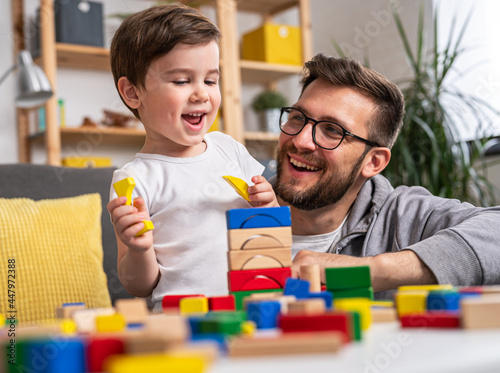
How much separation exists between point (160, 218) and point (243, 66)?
2940 mm

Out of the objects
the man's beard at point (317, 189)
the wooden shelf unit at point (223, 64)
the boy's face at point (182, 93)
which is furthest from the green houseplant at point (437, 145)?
the boy's face at point (182, 93)

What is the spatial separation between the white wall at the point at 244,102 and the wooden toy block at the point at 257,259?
9.84 feet

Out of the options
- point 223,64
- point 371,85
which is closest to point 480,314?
point 371,85

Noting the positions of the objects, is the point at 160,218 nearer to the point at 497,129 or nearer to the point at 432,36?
the point at 497,129

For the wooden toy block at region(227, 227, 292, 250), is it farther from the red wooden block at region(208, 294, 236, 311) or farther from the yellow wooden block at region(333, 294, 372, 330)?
the yellow wooden block at region(333, 294, 372, 330)

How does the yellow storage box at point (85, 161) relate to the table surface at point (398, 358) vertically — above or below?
above

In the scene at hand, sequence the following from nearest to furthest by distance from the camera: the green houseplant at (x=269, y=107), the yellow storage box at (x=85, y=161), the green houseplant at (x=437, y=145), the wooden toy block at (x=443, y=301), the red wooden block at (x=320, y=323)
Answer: the red wooden block at (x=320, y=323) < the wooden toy block at (x=443, y=301) < the green houseplant at (x=437, y=145) < the yellow storage box at (x=85, y=161) < the green houseplant at (x=269, y=107)

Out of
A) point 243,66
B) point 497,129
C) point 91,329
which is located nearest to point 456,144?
point 497,129

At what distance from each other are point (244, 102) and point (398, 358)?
4.07 metres

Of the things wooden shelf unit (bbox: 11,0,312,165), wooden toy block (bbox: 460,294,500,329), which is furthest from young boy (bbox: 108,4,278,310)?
wooden shelf unit (bbox: 11,0,312,165)

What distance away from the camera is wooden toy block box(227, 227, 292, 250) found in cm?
80

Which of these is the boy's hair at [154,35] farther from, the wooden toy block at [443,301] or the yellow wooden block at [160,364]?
the yellow wooden block at [160,364]

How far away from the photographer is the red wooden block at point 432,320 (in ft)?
1.75

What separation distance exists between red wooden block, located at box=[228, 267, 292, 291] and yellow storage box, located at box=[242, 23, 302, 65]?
343cm
